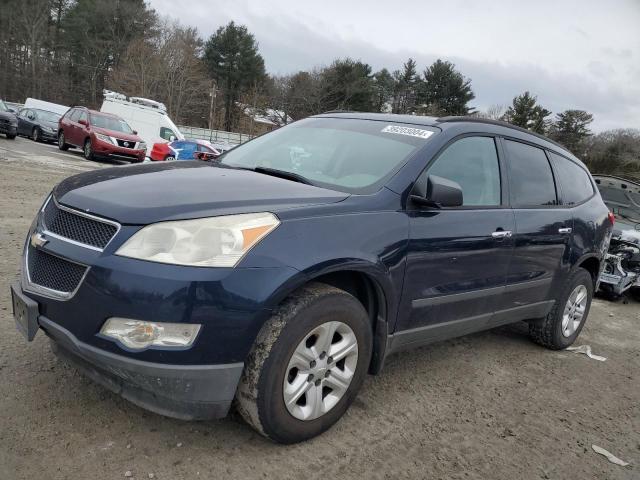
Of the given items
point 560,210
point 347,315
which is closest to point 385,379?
point 347,315

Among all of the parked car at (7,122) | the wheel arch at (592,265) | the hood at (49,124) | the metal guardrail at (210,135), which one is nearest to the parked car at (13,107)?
the hood at (49,124)

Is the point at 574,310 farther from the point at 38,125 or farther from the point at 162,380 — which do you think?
the point at 38,125

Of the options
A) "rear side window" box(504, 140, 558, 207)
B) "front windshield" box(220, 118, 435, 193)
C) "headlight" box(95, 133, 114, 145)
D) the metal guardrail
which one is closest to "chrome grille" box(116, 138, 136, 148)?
"headlight" box(95, 133, 114, 145)

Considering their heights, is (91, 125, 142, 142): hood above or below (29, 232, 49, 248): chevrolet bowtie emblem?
below

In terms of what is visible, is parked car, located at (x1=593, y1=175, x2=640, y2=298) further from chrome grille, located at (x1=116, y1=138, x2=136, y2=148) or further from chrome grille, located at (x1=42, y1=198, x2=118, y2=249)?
chrome grille, located at (x1=116, y1=138, x2=136, y2=148)

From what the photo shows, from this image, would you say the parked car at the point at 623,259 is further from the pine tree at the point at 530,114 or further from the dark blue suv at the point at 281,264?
the pine tree at the point at 530,114

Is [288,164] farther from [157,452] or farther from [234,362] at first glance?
[157,452]

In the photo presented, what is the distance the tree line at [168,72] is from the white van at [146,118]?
841 inches

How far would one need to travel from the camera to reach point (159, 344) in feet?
7.13

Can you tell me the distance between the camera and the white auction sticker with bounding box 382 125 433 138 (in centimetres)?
330

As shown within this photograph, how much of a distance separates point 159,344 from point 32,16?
52529 millimetres

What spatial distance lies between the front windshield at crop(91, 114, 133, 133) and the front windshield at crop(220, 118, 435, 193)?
52.1ft

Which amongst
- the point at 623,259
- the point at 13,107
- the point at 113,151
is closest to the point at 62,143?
the point at 113,151

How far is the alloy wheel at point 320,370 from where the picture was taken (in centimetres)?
249
